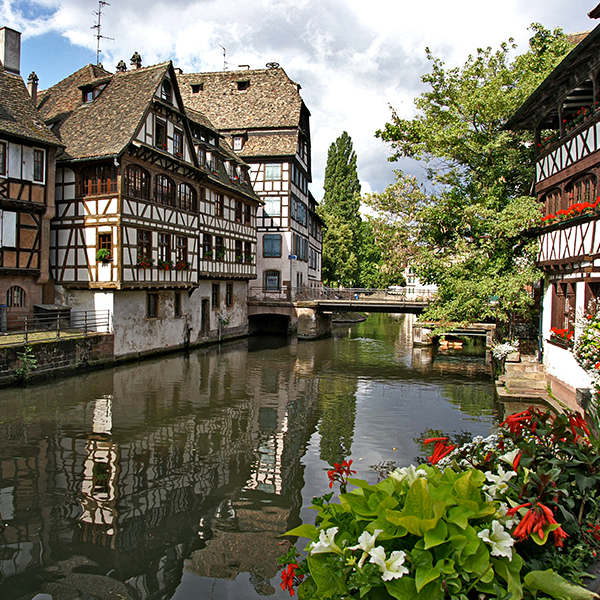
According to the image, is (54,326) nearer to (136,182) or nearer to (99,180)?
(99,180)

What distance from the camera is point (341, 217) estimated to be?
193ft

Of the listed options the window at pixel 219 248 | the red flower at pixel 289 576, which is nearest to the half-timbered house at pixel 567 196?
the red flower at pixel 289 576

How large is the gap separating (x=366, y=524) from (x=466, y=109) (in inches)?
796

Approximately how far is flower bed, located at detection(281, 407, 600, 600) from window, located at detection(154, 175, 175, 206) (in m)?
22.2

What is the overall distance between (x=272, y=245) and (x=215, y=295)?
7.56 metres

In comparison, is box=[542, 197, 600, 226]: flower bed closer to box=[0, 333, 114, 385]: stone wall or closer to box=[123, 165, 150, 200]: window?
box=[123, 165, 150, 200]: window

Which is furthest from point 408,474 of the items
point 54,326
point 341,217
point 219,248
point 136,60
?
point 341,217

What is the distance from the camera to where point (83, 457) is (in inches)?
412

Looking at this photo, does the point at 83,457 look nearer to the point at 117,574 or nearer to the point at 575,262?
the point at 117,574

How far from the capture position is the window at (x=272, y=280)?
37.5 m

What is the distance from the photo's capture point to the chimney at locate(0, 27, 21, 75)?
70.1 feet

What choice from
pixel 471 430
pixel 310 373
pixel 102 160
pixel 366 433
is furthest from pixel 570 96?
pixel 102 160

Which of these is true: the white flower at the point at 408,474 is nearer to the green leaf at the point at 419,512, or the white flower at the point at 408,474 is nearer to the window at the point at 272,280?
the green leaf at the point at 419,512

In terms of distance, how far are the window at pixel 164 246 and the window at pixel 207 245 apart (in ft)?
14.8
